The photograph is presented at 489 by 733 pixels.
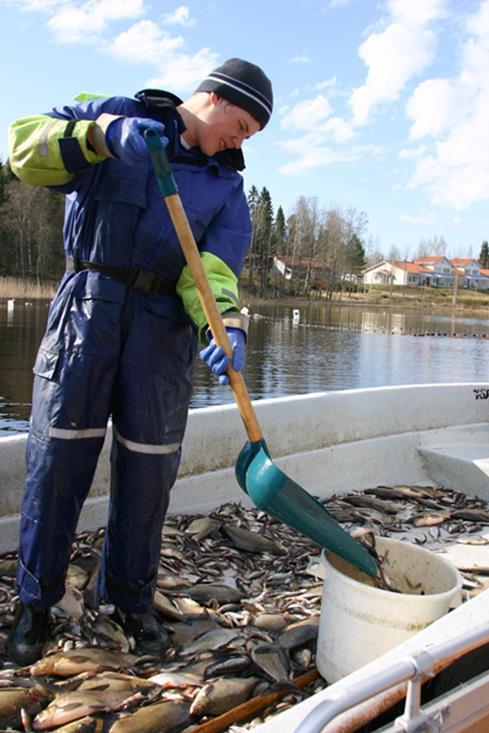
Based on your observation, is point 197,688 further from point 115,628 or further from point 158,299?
point 158,299

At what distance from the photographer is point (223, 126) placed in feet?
8.81

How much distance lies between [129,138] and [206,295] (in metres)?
0.61

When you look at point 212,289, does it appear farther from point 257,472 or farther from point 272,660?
point 272,660

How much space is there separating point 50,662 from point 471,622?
155 cm

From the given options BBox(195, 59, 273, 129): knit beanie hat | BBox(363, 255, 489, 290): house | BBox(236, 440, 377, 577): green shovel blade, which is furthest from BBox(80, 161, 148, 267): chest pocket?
BBox(363, 255, 489, 290): house

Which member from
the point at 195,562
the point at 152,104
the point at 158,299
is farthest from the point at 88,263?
the point at 195,562

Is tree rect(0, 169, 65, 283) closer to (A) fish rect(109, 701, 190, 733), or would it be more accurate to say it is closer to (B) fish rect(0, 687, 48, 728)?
(B) fish rect(0, 687, 48, 728)

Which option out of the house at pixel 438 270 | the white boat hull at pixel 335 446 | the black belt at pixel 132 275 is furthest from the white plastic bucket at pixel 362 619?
the house at pixel 438 270

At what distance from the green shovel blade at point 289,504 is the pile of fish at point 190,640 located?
507mm

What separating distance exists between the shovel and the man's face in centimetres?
38

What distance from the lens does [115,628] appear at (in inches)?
115

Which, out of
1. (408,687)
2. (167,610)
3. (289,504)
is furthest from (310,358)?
(408,687)

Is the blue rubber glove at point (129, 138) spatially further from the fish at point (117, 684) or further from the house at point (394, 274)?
the house at point (394, 274)

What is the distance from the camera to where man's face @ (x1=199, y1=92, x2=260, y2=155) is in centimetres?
267
